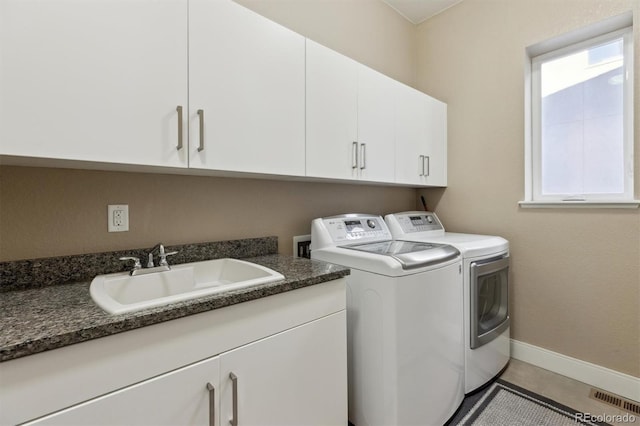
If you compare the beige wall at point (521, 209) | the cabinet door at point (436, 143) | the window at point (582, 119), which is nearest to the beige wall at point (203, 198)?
the cabinet door at point (436, 143)

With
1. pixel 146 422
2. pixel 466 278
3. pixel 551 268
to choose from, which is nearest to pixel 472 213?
pixel 551 268

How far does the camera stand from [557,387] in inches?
73.5

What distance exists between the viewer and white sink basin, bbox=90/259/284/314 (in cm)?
92

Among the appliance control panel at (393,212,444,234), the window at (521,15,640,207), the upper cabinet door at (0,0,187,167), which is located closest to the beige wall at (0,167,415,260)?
the upper cabinet door at (0,0,187,167)

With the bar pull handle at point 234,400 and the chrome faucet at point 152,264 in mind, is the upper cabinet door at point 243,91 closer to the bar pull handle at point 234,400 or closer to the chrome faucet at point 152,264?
the chrome faucet at point 152,264

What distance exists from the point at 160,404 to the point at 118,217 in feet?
2.67

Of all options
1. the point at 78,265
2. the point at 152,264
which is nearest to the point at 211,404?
the point at 152,264

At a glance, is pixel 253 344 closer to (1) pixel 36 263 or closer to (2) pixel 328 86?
(1) pixel 36 263

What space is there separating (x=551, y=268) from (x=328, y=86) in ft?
6.31

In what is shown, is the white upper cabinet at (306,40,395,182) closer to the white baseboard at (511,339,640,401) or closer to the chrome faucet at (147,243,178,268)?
Answer: the chrome faucet at (147,243,178,268)

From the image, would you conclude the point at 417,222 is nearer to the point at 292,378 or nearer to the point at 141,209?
the point at 292,378

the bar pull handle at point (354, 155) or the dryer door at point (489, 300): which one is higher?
the bar pull handle at point (354, 155)

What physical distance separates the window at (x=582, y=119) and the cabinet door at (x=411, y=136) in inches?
28.7

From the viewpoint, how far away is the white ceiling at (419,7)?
8.21ft
